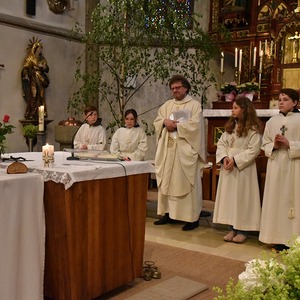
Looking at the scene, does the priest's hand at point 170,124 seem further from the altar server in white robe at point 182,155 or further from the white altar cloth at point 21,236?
the white altar cloth at point 21,236

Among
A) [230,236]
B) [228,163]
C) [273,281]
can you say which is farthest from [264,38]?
[273,281]

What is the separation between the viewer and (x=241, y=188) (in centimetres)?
534

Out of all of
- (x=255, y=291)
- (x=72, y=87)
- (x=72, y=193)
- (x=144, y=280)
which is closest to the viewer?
(x=255, y=291)

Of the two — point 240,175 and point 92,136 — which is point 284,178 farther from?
point 92,136

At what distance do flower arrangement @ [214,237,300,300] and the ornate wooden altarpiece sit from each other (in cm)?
684

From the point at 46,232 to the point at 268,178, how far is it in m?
2.74

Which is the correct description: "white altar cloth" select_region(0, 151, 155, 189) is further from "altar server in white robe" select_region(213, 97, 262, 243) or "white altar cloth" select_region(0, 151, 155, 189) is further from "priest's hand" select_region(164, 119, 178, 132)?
"priest's hand" select_region(164, 119, 178, 132)

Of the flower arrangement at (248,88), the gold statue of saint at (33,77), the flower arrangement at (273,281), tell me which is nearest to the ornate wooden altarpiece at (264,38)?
the flower arrangement at (248,88)

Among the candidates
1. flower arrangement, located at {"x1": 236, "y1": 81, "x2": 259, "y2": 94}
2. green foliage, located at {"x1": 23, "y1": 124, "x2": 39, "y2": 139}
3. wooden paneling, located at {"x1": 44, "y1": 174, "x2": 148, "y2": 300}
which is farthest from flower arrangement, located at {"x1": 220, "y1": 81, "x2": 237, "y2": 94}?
wooden paneling, located at {"x1": 44, "y1": 174, "x2": 148, "y2": 300}

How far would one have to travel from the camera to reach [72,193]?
10.2 ft

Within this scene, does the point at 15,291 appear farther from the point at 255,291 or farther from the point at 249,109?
the point at 249,109

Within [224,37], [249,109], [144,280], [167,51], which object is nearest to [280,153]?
[249,109]

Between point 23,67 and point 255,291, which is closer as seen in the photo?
point 255,291

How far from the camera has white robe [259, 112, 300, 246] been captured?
4.92 meters
